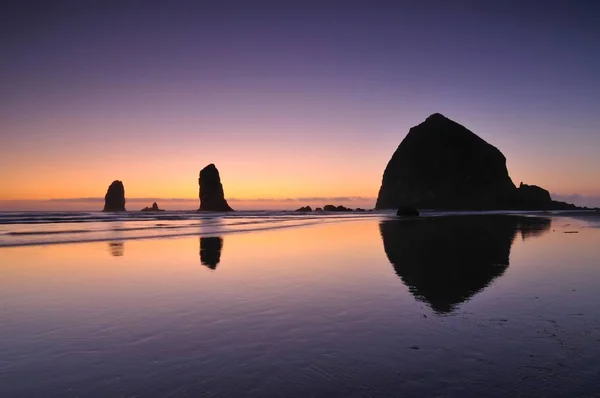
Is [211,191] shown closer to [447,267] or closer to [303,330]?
[447,267]

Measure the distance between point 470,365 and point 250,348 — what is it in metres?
3.01

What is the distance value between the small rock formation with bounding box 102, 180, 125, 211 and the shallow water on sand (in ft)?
621

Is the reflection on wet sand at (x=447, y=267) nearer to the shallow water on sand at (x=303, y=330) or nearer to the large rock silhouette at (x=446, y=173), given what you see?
the shallow water on sand at (x=303, y=330)

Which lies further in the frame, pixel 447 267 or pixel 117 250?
pixel 117 250

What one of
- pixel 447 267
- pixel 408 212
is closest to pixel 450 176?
pixel 408 212

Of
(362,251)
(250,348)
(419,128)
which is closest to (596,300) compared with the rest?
(250,348)

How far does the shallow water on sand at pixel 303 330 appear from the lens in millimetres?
4543

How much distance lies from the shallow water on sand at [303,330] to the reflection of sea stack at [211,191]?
493 feet

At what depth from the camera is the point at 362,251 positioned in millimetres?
17844

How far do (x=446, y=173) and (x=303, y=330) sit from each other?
6509 inches

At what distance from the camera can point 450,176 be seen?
159m

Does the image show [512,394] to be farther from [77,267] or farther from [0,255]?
[0,255]

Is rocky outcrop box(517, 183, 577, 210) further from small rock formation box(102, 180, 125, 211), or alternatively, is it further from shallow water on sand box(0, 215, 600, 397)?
small rock formation box(102, 180, 125, 211)

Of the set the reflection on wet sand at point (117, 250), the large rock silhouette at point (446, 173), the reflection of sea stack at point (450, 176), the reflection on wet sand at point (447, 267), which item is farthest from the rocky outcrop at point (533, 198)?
the reflection on wet sand at point (117, 250)
